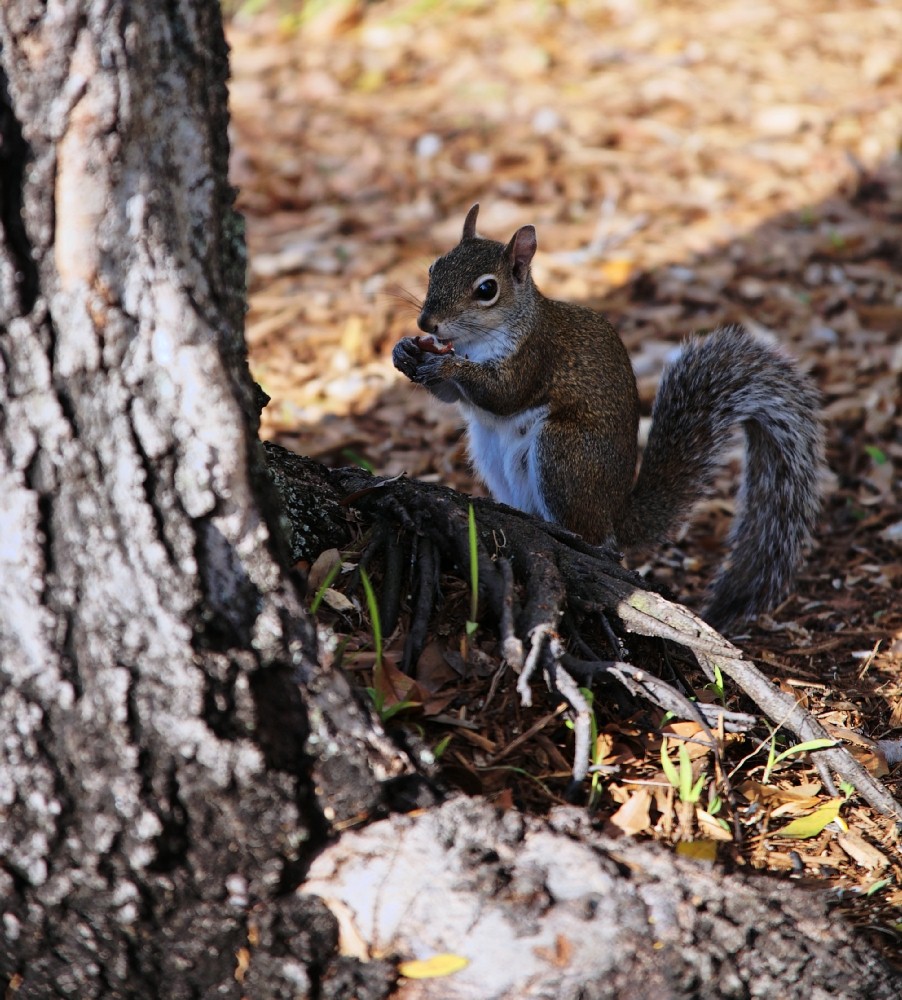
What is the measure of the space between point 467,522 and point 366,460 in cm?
165

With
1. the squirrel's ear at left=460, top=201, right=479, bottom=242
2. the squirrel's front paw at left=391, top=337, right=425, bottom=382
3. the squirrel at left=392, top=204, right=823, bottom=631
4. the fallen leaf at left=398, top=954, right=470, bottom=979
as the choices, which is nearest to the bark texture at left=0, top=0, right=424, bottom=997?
the fallen leaf at left=398, top=954, right=470, bottom=979

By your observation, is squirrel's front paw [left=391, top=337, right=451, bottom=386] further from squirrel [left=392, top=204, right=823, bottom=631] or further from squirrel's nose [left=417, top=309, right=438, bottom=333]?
squirrel's nose [left=417, top=309, right=438, bottom=333]

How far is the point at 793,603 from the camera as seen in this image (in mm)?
3021

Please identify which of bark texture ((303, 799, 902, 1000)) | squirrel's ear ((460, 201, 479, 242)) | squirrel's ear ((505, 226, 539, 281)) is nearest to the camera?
bark texture ((303, 799, 902, 1000))

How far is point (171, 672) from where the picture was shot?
4.84 feet

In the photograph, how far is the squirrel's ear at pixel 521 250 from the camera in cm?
309

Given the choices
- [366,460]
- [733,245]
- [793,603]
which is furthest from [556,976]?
[733,245]

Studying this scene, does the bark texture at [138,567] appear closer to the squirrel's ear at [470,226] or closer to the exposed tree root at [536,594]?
the exposed tree root at [536,594]

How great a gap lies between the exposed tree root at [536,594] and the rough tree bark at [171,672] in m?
0.28

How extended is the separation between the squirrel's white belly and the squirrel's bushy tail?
278 mm

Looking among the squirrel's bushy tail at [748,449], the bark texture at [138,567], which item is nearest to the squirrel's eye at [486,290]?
the squirrel's bushy tail at [748,449]

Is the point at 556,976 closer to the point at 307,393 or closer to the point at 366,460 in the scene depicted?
the point at 366,460

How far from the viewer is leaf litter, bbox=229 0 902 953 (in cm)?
183

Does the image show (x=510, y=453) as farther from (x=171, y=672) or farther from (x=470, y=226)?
(x=171, y=672)
